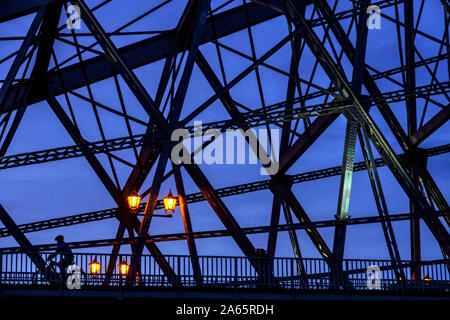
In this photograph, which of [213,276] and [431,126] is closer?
[213,276]

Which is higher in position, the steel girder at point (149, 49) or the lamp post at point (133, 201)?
the steel girder at point (149, 49)

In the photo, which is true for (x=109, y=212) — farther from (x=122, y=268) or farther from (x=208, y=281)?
(x=208, y=281)

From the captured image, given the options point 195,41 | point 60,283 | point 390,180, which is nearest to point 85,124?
point 390,180

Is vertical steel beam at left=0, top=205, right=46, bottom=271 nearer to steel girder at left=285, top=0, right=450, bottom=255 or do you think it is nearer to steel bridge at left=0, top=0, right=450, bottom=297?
steel bridge at left=0, top=0, right=450, bottom=297

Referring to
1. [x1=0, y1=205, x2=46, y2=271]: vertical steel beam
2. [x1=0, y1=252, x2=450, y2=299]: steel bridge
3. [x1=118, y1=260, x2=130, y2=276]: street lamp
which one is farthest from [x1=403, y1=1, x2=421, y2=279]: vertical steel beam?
[x1=0, y1=205, x2=46, y2=271]: vertical steel beam

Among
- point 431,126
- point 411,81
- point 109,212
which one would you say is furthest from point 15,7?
point 431,126

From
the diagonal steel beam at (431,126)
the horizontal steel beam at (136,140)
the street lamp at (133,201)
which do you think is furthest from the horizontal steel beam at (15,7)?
the diagonal steel beam at (431,126)

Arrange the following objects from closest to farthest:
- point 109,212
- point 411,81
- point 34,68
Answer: point 411,81, point 34,68, point 109,212

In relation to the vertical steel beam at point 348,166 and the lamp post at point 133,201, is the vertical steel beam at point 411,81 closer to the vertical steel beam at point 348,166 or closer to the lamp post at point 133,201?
the vertical steel beam at point 348,166

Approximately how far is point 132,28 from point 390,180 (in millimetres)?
63910

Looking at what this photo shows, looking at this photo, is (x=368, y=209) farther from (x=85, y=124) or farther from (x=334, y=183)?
(x=85, y=124)

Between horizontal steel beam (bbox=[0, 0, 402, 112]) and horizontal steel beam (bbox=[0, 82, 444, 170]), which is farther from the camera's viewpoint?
horizontal steel beam (bbox=[0, 0, 402, 112])

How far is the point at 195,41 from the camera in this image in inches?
1313
